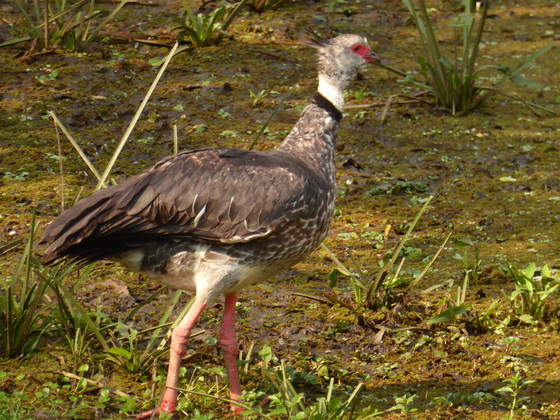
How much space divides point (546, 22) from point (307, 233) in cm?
630

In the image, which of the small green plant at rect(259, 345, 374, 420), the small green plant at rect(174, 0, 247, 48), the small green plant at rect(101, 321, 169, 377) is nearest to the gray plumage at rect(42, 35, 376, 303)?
the small green plant at rect(101, 321, 169, 377)

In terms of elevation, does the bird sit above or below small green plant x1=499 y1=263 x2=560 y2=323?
above

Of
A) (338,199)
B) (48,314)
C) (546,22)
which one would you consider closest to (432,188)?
(338,199)

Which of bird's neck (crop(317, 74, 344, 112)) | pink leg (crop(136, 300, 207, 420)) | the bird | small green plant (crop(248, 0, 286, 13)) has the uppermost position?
bird's neck (crop(317, 74, 344, 112))

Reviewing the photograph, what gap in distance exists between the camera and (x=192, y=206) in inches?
160

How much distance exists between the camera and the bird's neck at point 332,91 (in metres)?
4.61

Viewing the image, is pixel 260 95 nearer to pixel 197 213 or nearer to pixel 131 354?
pixel 197 213

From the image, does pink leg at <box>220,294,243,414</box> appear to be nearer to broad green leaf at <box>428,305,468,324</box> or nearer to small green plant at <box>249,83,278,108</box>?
broad green leaf at <box>428,305,468,324</box>

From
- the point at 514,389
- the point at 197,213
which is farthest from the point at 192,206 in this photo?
the point at 514,389

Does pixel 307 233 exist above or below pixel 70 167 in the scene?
above

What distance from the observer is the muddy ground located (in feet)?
14.2

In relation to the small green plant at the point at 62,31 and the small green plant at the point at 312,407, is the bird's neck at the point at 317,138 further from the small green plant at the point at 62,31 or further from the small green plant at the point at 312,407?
the small green plant at the point at 62,31

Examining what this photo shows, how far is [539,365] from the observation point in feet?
14.5

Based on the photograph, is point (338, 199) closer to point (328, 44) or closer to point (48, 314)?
point (328, 44)
